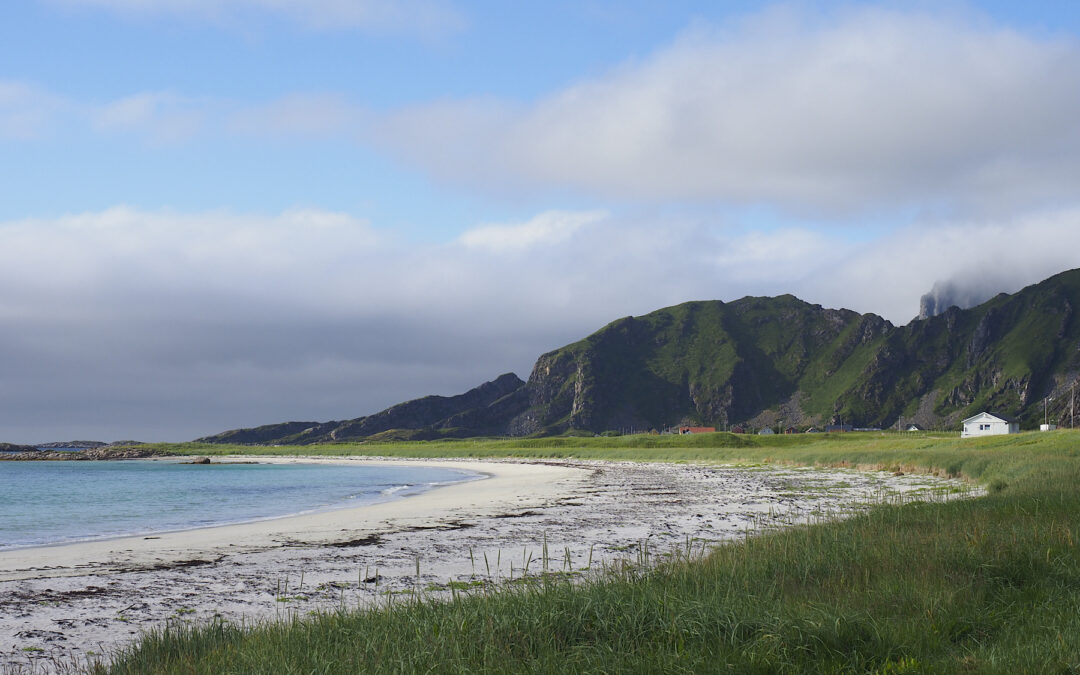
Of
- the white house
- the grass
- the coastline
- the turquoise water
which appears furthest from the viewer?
the white house

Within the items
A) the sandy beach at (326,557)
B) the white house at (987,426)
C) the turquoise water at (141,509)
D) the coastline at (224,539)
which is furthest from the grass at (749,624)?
the white house at (987,426)

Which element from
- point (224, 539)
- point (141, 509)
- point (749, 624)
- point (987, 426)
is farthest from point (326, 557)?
point (987, 426)

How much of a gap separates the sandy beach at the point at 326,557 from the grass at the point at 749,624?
188 centimetres

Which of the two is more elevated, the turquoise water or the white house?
the turquoise water

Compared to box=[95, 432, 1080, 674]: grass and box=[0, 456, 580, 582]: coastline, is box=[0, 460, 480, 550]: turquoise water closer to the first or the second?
box=[0, 456, 580, 582]: coastline

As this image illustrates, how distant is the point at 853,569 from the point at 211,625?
30.8ft

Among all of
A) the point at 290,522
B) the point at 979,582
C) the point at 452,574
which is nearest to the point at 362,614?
the point at 452,574

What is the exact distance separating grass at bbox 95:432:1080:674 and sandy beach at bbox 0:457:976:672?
188cm

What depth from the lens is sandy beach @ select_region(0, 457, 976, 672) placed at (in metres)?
12.6

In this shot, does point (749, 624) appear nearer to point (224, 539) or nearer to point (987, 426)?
point (224, 539)

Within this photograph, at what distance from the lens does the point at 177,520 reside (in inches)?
1300

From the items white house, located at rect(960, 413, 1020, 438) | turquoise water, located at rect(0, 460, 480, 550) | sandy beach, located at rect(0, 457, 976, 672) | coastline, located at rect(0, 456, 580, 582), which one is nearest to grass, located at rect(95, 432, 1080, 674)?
sandy beach, located at rect(0, 457, 976, 672)

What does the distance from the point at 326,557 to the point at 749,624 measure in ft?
44.9

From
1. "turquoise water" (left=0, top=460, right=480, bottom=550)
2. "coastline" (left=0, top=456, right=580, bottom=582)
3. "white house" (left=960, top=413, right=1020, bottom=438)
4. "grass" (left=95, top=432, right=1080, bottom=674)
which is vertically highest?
"grass" (left=95, top=432, right=1080, bottom=674)
